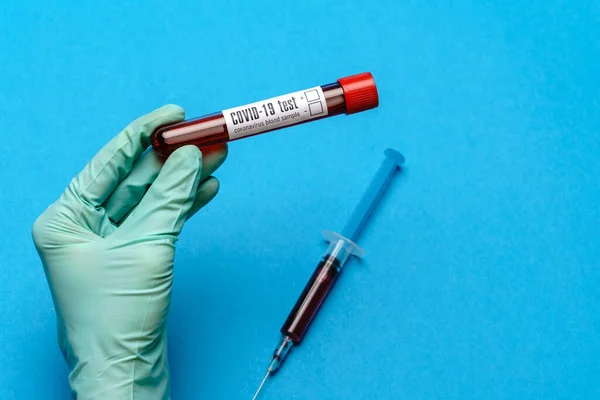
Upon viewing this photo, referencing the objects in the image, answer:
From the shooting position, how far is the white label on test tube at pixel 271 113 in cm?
121

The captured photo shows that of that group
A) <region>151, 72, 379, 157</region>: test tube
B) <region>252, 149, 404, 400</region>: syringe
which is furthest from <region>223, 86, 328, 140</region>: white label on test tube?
<region>252, 149, 404, 400</region>: syringe

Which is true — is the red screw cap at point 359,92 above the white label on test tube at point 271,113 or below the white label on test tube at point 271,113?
above

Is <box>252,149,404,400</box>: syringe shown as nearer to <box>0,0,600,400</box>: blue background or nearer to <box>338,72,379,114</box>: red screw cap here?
<box>0,0,600,400</box>: blue background

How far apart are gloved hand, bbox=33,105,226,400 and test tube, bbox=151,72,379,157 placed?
0.04 metres

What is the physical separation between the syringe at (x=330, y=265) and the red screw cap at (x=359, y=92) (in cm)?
36

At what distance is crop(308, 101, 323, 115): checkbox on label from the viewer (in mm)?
1215

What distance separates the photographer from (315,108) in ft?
4.00

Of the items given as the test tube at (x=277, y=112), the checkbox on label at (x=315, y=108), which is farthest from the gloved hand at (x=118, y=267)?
the checkbox on label at (x=315, y=108)

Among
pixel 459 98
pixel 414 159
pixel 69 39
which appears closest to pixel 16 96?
pixel 69 39

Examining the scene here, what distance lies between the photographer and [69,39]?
5.53ft

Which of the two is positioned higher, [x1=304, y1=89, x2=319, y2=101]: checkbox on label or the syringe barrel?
[x1=304, y1=89, x2=319, y2=101]: checkbox on label

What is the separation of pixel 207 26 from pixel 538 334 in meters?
1.13

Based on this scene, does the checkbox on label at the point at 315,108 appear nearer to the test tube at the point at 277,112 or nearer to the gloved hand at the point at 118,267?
the test tube at the point at 277,112

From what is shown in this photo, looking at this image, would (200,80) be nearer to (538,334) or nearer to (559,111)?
(559,111)
